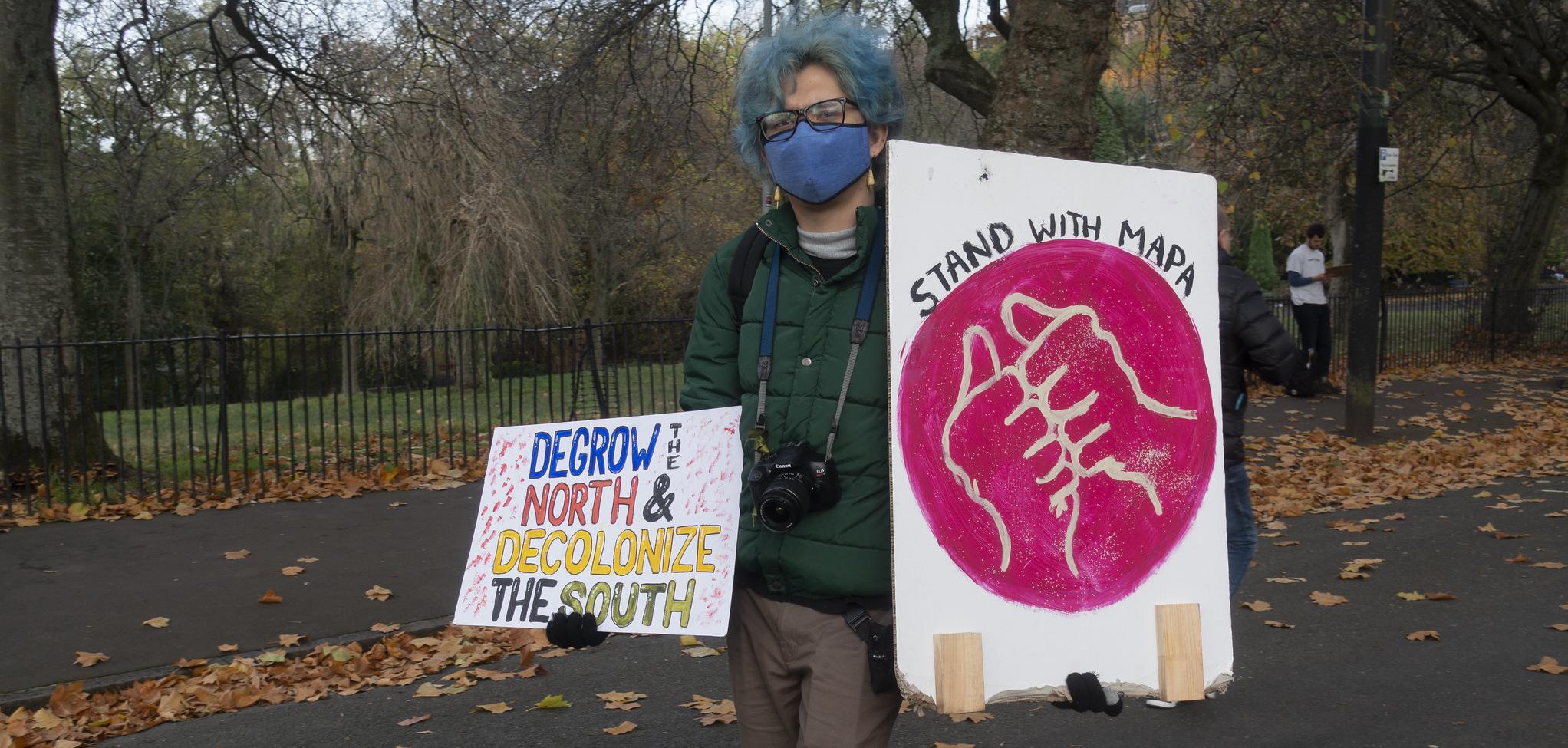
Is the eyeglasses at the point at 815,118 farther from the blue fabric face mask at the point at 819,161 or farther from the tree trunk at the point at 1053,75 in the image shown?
the tree trunk at the point at 1053,75

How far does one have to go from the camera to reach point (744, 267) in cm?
256

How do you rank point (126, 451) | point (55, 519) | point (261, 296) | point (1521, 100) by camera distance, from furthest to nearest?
1. point (261, 296)
2. point (1521, 100)
3. point (126, 451)
4. point (55, 519)

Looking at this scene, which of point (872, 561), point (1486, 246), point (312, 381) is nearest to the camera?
point (872, 561)

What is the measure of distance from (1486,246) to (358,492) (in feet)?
94.5

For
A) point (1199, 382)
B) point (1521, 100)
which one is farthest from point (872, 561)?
point (1521, 100)

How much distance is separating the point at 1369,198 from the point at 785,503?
10.5 metres

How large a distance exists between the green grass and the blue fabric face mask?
26.9 ft

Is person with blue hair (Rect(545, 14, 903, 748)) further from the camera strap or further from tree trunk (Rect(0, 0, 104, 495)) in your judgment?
tree trunk (Rect(0, 0, 104, 495))

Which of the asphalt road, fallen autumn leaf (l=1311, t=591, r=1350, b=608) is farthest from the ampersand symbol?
fallen autumn leaf (l=1311, t=591, r=1350, b=608)

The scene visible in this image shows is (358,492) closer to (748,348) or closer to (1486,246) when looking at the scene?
(748,348)

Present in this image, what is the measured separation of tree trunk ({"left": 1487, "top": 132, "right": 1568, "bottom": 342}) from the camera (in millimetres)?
20797

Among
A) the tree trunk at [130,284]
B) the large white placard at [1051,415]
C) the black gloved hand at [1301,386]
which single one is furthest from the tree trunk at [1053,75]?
the tree trunk at [130,284]

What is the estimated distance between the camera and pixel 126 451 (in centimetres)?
1244

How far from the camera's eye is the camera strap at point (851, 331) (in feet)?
7.68
